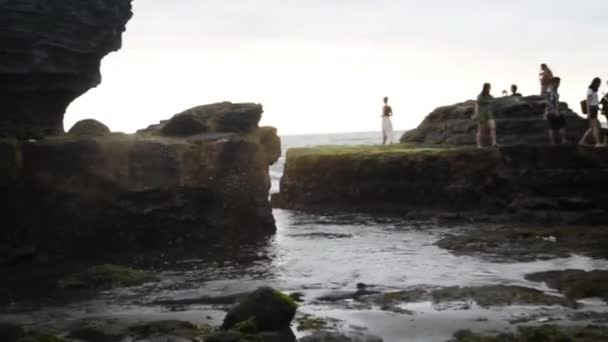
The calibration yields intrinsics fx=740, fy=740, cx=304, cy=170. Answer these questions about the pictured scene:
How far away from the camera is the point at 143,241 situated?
67.2 feet

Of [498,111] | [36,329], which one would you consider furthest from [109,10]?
[498,111]

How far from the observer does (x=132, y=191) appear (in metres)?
20.1

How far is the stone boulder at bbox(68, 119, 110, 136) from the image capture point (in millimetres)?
21641

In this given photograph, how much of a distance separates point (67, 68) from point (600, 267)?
585 inches

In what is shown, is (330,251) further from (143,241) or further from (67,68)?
(67,68)

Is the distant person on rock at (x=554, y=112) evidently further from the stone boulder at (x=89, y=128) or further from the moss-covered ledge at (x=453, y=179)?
the stone boulder at (x=89, y=128)

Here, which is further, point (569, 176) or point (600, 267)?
point (569, 176)

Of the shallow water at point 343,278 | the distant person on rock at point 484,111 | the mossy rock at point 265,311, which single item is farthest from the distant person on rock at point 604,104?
the mossy rock at point 265,311

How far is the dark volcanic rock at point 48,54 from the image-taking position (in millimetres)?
19672

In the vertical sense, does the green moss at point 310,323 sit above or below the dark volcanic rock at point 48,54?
below

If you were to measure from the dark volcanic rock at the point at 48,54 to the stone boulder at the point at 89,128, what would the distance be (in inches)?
20.9

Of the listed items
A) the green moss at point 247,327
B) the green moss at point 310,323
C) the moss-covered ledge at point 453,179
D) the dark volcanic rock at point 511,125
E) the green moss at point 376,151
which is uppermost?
the dark volcanic rock at point 511,125

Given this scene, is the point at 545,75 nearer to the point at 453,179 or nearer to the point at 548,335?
the point at 453,179

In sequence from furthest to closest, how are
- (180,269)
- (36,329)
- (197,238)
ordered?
(197,238) < (180,269) < (36,329)
